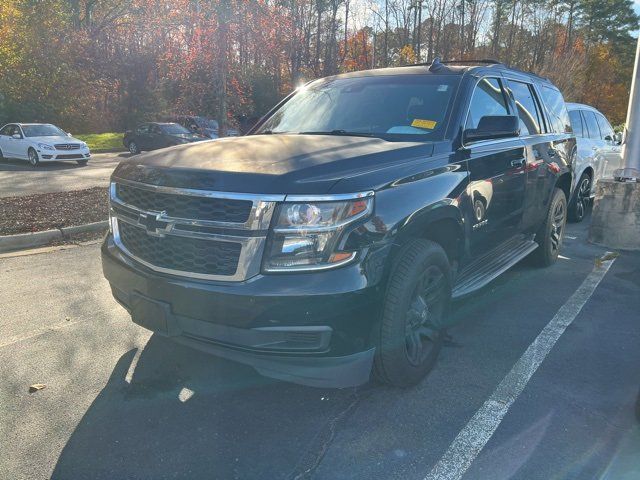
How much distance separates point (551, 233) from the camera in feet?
19.1

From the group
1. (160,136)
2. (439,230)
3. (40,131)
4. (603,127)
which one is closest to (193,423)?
(439,230)

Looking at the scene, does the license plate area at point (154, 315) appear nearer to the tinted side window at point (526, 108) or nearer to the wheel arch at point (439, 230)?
the wheel arch at point (439, 230)

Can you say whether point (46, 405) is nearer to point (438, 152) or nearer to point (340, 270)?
point (340, 270)

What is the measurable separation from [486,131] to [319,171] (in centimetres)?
155

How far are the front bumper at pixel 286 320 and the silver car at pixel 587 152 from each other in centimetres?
665

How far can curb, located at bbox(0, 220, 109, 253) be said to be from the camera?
21.9 feet

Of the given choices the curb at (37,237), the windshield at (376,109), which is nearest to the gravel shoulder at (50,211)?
the curb at (37,237)

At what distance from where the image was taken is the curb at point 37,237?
6660 millimetres

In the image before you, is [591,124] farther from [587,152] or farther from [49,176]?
[49,176]

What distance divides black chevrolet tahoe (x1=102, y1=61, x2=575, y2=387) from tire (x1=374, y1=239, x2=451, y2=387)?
0.01 meters

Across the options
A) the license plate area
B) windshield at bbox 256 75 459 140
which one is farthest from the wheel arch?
the license plate area

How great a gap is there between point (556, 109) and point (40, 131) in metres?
17.3

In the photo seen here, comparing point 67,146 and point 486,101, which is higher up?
point 486,101

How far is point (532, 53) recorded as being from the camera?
41.4 m
